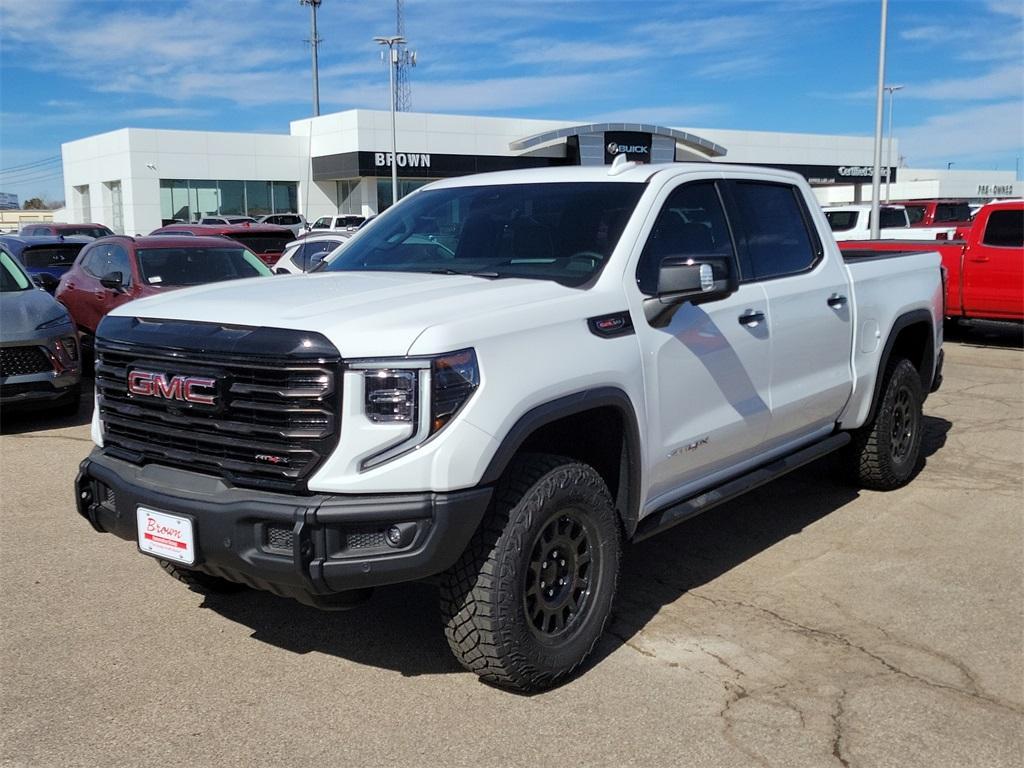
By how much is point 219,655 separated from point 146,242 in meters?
7.67

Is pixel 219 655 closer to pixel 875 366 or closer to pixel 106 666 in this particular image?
pixel 106 666

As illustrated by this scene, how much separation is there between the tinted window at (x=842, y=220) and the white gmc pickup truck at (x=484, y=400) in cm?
1871

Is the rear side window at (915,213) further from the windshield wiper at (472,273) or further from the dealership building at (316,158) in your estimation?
the windshield wiper at (472,273)

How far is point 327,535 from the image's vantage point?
332 cm

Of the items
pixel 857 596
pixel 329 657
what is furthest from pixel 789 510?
pixel 329 657

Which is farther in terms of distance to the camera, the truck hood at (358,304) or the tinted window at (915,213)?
the tinted window at (915,213)

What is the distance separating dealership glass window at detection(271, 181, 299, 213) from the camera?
157ft

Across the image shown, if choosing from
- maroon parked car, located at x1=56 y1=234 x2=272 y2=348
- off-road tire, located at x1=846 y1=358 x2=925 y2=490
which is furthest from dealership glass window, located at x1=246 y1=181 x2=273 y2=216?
off-road tire, located at x1=846 y1=358 x2=925 y2=490

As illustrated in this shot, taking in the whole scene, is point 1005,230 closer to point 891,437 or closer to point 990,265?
point 990,265

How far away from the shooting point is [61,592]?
488 centimetres

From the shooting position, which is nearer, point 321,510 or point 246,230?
point 321,510

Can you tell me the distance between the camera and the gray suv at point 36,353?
860 centimetres

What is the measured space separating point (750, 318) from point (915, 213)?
2290 cm

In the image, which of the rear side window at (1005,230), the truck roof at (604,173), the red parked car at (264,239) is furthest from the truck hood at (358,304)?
the red parked car at (264,239)
